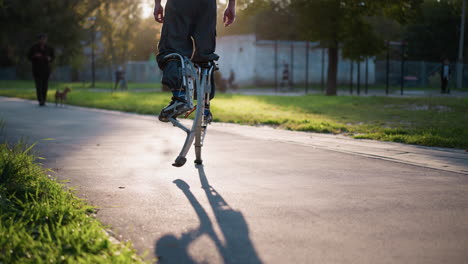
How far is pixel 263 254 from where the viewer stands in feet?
8.91

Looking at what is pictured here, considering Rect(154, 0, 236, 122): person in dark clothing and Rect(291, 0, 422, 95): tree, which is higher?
Rect(291, 0, 422, 95): tree

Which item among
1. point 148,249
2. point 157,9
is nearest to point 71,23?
point 157,9

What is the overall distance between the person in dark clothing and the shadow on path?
131 centimetres

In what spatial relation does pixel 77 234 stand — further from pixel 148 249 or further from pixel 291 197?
pixel 291 197

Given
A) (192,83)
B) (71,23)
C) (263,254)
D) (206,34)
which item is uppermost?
(71,23)

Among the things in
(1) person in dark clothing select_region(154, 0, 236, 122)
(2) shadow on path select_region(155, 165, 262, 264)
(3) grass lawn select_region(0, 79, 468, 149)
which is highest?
(1) person in dark clothing select_region(154, 0, 236, 122)

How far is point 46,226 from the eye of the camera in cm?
289

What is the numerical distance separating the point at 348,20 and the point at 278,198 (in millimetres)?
18097

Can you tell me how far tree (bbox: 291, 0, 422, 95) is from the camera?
20.8m

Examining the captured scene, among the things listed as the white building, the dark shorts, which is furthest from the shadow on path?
the white building

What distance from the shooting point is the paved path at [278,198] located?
2812 millimetres

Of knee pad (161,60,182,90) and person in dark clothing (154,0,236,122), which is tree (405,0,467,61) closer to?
person in dark clothing (154,0,236,122)

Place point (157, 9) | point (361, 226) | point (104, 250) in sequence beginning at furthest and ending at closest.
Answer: point (157, 9)
point (361, 226)
point (104, 250)

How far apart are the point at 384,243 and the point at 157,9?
3170 mm
